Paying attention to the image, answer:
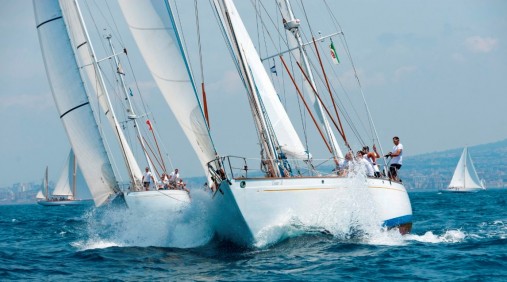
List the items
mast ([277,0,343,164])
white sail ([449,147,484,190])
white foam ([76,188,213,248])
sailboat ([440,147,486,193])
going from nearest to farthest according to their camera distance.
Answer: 1. white foam ([76,188,213,248])
2. mast ([277,0,343,164])
3. sailboat ([440,147,486,193])
4. white sail ([449,147,484,190])

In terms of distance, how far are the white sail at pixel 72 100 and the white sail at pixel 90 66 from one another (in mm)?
2385

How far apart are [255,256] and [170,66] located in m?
5.43

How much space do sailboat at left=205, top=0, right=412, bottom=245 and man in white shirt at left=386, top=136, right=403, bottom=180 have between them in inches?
16.3

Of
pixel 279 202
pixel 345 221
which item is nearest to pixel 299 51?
pixel 345 221

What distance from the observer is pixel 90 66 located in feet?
103

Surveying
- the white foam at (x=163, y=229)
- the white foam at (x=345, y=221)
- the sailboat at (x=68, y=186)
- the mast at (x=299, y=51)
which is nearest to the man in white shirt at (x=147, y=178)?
the white foam at (x=163, y=229)

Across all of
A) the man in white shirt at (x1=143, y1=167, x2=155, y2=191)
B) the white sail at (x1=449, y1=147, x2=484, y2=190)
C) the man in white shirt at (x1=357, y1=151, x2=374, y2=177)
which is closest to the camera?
the man in white shirt at (x1=357, y1=151, x2=374, y2=177)

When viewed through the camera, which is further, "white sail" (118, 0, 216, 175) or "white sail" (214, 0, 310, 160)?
"white sail" (214, 0, 310, 160)

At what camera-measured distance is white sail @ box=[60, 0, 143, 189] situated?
91.5 ft

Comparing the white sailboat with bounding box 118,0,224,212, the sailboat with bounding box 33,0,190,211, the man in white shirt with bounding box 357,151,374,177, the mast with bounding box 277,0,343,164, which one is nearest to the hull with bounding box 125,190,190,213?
the sailboat with bounding box 33,0,190,211

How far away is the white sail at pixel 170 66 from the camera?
1805 cm

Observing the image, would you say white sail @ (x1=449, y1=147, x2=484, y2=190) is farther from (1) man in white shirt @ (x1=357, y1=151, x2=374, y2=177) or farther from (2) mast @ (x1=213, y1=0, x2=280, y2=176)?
(2) mast @ (x1=213, y1=0, x2=280, y2=176)

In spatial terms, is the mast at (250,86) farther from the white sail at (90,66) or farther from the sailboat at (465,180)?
the sailboat at (465,180)

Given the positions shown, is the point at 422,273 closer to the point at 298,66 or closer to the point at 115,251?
the point at 115,251
